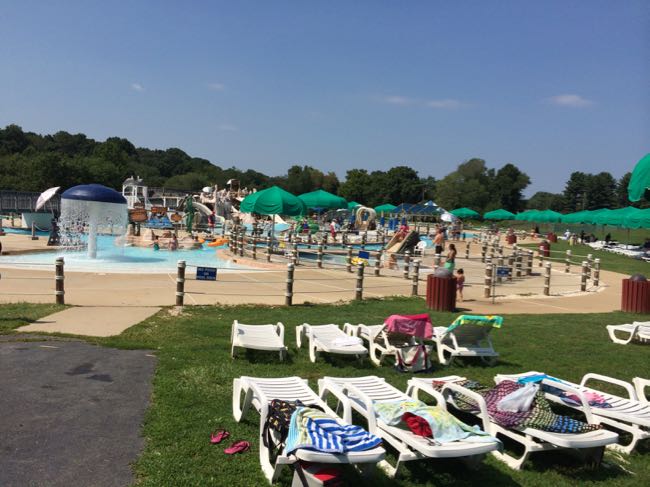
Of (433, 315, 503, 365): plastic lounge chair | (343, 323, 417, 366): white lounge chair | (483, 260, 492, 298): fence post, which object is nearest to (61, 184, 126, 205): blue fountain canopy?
(483, 260, 492, 298): fence post

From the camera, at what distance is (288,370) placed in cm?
722

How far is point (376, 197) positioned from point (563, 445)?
10933cm

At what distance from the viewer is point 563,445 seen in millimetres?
4391

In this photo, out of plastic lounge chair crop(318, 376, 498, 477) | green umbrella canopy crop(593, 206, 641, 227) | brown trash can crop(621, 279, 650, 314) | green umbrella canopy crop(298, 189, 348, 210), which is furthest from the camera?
green umbrella canopy crop(593, 206, 641, 227)

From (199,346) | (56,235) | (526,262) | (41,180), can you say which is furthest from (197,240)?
(41,180)

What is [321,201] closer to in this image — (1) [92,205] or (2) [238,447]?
(1) [92,205]

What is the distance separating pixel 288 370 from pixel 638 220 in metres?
37.2

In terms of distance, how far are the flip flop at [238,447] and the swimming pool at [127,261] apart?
12583mm

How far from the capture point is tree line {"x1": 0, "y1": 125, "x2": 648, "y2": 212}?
81312 millimetres

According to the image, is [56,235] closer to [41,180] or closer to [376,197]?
[41,180]

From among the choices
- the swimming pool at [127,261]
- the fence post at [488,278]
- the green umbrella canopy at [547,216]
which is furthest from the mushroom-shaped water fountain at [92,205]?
the green umbrella canopy at [547,216]

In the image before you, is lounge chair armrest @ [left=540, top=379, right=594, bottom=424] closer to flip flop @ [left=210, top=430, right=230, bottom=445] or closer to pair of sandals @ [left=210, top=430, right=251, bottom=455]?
pair of sandals @ [left=210, top=430, right=251, bottom=455]

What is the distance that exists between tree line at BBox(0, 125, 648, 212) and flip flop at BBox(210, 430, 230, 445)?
69.2 m

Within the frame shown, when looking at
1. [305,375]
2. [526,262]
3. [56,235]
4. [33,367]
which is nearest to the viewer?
[33,367]
